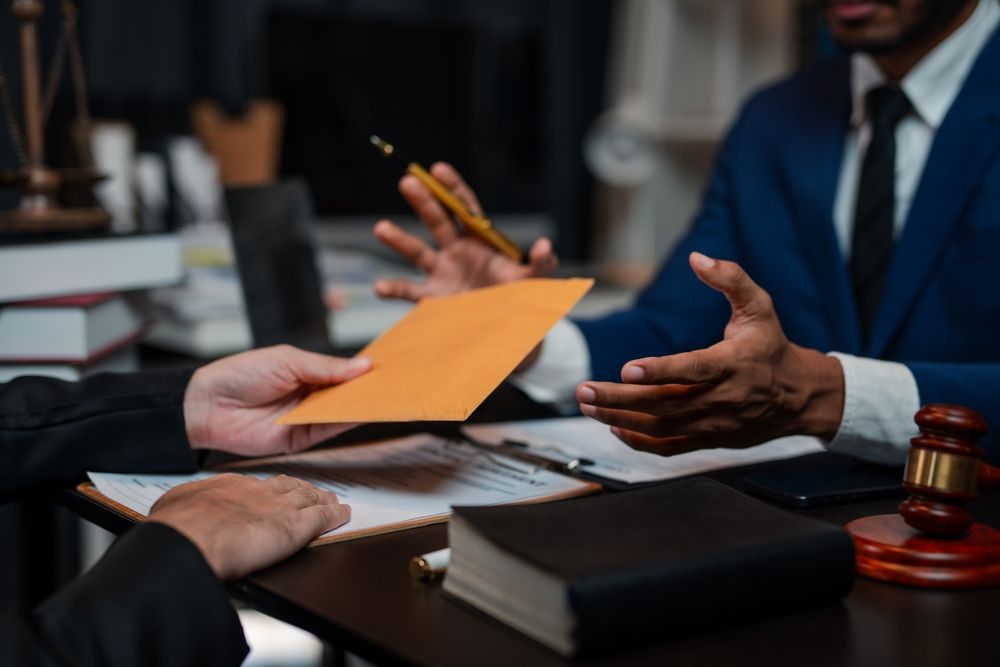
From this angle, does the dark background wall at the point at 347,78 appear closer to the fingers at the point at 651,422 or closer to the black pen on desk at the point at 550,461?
the black pen on desk at the point at 550,461

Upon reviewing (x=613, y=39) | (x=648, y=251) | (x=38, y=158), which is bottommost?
(x=648, y=251)

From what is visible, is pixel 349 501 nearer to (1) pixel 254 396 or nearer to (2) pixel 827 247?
(1) pixel 254 396

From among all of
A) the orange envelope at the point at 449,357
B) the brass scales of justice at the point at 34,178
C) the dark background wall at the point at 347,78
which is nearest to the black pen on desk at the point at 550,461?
the orange envelope at the point at 449,357

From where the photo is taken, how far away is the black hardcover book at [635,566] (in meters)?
0.54

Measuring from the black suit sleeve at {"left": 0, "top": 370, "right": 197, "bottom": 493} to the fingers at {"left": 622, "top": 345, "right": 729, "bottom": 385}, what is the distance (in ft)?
1.30

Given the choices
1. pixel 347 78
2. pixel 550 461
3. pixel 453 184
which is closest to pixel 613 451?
pixel 550 461

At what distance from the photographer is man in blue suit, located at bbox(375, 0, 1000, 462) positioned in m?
1.01

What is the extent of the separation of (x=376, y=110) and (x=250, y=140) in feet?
1.44

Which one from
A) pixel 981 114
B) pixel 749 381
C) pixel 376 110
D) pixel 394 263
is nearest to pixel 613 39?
pixel 376 110

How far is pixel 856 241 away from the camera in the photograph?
139 cm

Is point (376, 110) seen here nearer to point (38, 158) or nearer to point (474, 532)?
point (38, 158)

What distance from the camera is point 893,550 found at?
676 mm

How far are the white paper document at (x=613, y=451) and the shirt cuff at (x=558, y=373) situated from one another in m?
0.15

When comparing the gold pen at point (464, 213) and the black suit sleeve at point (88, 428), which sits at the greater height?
the gold pen at point (464, 213)
